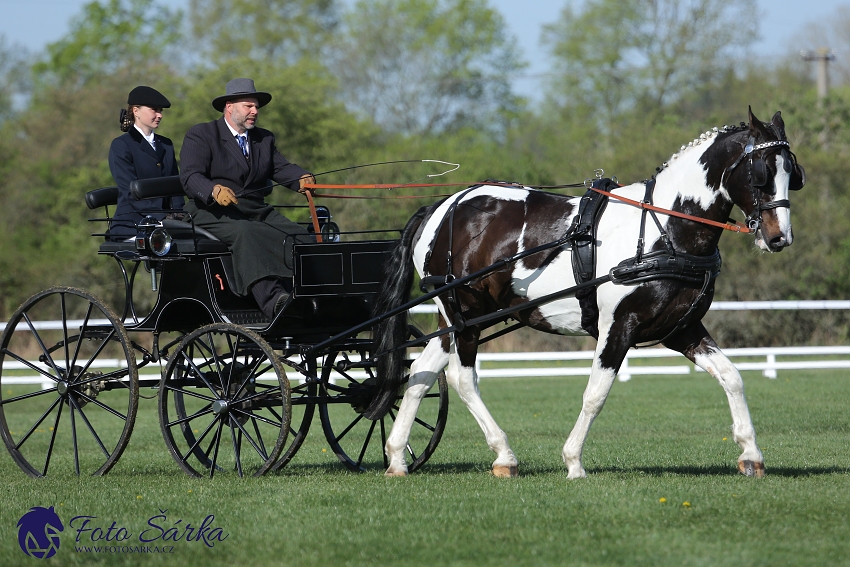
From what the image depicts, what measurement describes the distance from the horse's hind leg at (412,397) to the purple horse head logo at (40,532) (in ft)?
7.84

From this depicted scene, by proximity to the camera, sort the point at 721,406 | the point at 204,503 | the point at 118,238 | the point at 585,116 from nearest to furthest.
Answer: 1. the point at 204,503
2. the point at 118,238
3. the point at 721,406
4. the point at 585,116

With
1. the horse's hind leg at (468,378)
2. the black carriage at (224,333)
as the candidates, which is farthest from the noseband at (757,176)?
the black carriage at (224,333)

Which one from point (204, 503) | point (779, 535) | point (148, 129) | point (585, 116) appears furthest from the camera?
point (585, 116)

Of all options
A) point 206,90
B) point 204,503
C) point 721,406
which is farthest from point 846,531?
point 206,90

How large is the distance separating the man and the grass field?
136 centimetres

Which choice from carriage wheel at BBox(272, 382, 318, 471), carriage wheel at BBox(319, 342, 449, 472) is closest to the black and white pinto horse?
carriage wheel at BBox(319, 342, 449, 472)

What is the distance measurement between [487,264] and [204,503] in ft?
7.83

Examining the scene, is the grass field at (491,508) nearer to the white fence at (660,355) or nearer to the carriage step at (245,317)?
the carriage step at (245,317)

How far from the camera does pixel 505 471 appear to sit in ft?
23.0

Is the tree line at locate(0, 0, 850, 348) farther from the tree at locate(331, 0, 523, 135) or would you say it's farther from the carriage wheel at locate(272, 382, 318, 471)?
the carriage wheel at locate(272, 382, 318, 471)

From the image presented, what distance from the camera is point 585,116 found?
124ft

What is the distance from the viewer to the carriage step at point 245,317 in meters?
7.44

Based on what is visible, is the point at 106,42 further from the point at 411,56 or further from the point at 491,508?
the point at 491,508

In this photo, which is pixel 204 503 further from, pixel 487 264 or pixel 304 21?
pixel 304 21
